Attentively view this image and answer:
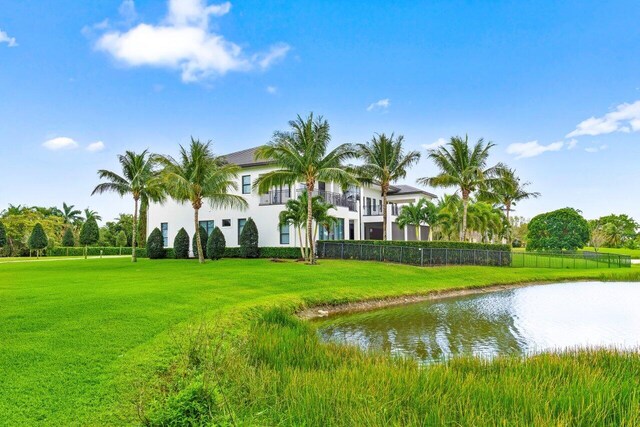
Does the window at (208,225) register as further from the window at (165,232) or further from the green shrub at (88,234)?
the green shrub at (88,234)

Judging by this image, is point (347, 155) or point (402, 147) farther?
point (402, 147)

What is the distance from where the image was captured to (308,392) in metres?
5.02

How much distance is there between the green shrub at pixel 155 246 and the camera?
1420 inches

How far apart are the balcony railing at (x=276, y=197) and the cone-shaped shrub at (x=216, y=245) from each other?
13.2ft

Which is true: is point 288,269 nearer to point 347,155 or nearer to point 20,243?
point 347,155

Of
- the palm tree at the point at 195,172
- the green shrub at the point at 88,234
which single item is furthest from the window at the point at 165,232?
the green shrub at the point at 88,234

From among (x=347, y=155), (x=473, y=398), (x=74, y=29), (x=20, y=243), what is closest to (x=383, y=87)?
(x=347, y=155)

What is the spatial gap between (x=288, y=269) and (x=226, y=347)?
15770 mm

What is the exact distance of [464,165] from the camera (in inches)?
1383

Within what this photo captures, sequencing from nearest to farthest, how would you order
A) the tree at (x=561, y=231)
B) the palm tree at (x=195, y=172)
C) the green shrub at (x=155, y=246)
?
the palm tree at (x=195, y=172), the green shrub at (x=155, y=246), the tree at (x=561, y=231)

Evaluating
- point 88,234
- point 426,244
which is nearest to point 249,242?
point 426,244

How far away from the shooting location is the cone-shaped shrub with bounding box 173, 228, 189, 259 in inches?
1364

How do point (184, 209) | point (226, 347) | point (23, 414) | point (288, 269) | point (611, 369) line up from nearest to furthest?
point (23, 414) < point (611, 369) < point (226, 347) < point (288, 269) < point (184, 209)

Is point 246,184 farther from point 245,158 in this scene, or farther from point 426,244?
point 426,244
